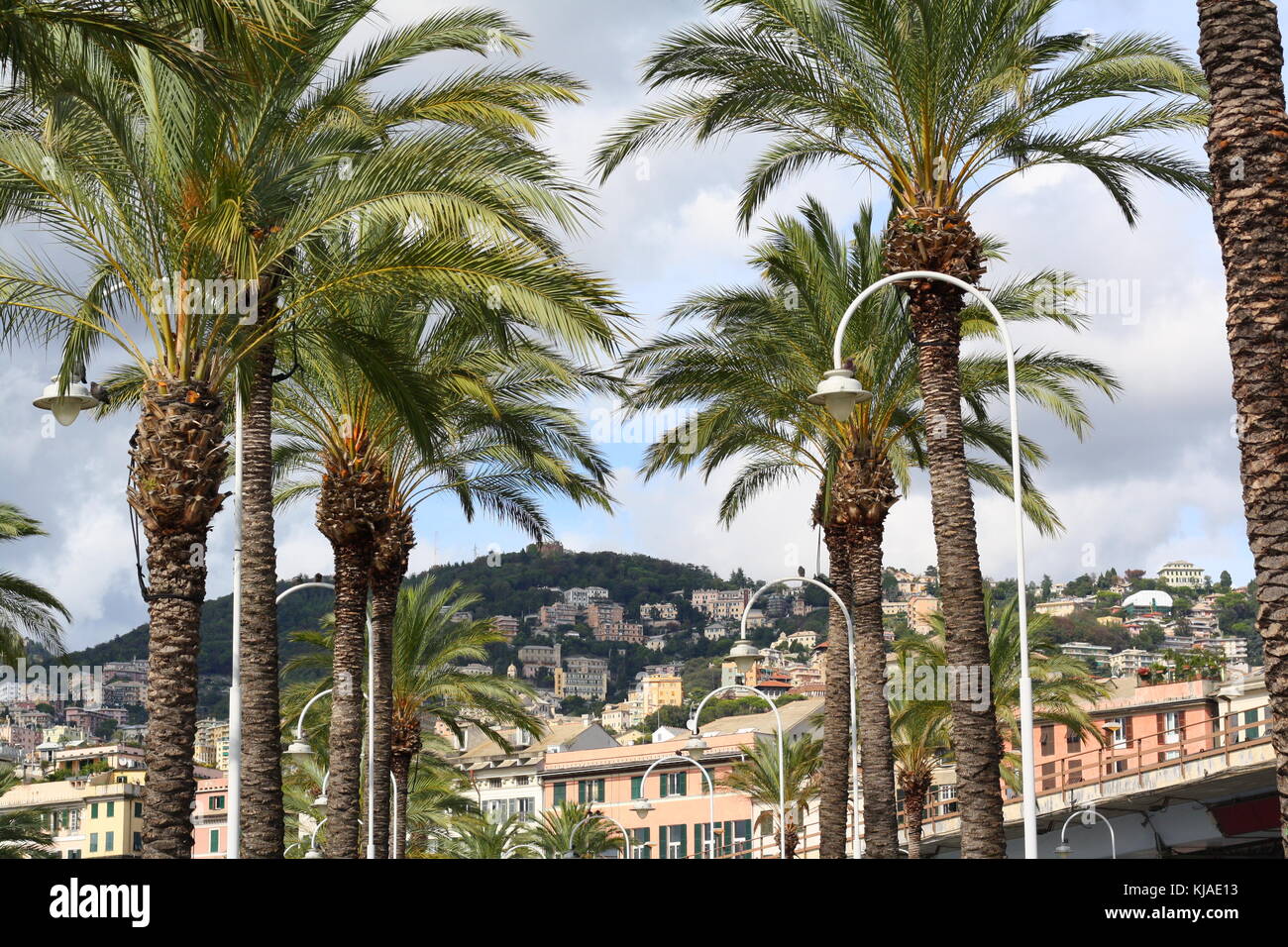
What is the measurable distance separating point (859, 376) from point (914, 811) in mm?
20621

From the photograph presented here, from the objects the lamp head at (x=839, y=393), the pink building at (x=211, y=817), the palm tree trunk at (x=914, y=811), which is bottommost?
the pink building at (x=211, y=817)

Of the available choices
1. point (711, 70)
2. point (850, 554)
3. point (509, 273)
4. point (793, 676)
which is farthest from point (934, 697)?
point (793, 676)

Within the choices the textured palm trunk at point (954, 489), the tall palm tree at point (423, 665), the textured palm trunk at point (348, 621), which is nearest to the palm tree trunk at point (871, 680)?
the textured palm trunk at point (954, 489)

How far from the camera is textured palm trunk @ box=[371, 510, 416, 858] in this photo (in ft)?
89.9

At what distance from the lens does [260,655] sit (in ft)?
61.4

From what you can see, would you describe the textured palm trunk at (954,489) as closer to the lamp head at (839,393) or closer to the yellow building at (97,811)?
the lamp head at (839,393)

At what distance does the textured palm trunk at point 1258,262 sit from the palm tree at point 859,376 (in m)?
12.8

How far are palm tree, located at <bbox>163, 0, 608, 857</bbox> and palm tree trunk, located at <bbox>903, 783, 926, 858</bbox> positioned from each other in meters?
26.0

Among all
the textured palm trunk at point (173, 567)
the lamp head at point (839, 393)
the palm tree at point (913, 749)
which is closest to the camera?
the textured palm trunk at point (173, 567)

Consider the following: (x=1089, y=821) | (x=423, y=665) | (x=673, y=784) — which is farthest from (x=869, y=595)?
(x=673, y=784)

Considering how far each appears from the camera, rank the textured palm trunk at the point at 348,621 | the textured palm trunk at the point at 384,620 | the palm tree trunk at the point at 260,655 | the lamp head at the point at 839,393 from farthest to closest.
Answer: the textured palm trunk at the point at 384,620 → the textured palm trunk at the point at 348,621 → the palm tree trunk at the point at 260,655 → the lamp head at the point at 839,393

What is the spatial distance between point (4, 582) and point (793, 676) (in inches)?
6428

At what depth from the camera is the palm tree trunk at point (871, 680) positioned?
81.2ft
